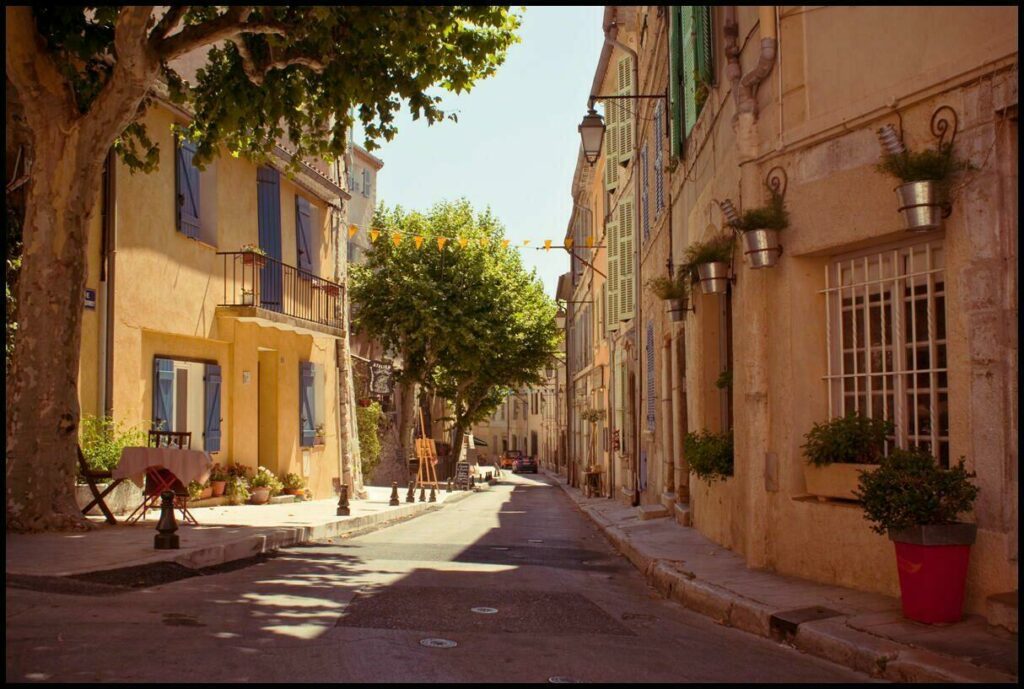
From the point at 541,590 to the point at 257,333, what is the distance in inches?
469

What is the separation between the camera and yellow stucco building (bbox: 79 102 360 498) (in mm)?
14438

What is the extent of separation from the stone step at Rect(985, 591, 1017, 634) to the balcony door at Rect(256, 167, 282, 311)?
47.9 ft

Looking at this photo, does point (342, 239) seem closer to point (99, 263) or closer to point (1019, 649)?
point (99, 263)

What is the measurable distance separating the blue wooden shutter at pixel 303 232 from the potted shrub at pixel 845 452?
48.1 ft

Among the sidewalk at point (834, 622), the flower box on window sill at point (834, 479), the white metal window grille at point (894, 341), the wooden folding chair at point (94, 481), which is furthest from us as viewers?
the wooden folding chair at point (94, 481)

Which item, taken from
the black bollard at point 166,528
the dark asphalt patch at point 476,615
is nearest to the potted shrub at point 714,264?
the dark asphalt patch at point 476,615

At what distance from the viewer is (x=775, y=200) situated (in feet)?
30.4

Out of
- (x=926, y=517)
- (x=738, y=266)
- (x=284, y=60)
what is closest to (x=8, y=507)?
(x=284, y=60)

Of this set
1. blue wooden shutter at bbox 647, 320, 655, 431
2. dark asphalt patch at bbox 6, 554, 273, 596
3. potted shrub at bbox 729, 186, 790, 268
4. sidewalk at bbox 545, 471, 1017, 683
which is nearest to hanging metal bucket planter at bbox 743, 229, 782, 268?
potted shrub at bbox 729, 186, 790, 268

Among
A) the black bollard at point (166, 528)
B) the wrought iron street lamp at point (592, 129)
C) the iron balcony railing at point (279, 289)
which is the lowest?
the black bollard at point (166, 528)

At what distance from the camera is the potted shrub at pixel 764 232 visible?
9094mm

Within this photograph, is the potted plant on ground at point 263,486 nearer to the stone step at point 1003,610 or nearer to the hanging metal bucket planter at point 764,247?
the hanging metal bucket planter at point 764,247

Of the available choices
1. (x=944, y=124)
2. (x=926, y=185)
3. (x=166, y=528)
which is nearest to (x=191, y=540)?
(x=166, y=528)

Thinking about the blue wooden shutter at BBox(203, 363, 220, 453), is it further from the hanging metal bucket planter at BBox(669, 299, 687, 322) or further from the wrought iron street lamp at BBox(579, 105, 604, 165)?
the hanging metal bucket planter at BBox(669, 299, 687, 322)
